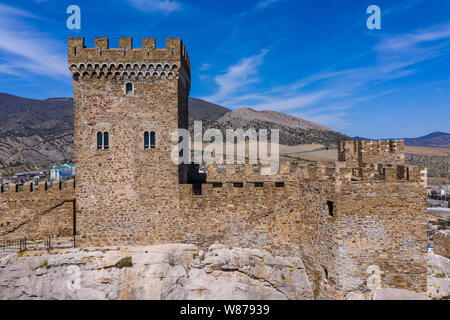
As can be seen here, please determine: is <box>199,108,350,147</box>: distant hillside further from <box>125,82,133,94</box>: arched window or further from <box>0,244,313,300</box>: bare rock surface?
<box>0,244,313,300</box>: bare rock surface

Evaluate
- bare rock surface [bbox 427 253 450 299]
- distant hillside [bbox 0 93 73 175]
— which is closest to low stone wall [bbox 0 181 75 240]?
bare rock surface [bbox 427 253 450 299]

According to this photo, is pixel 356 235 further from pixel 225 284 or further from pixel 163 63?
pixel 163 63

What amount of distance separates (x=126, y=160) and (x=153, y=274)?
5.62 meters

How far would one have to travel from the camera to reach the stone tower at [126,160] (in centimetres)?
1505

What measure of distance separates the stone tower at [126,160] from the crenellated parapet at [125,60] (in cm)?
31

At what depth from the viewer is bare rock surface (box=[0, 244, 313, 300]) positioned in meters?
14.2

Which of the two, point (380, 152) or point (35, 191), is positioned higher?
point (380, 152)

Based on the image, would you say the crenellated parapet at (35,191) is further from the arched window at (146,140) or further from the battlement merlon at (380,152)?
the battlement merlon at (380,152)

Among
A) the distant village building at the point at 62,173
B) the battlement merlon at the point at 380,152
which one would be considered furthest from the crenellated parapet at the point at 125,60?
the distant village building at the point at 62,173

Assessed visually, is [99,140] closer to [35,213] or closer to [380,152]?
[35,213]

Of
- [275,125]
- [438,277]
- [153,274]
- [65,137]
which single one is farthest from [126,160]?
[65,137]

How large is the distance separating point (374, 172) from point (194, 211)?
8.57 m

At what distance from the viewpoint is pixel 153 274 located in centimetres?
1430
